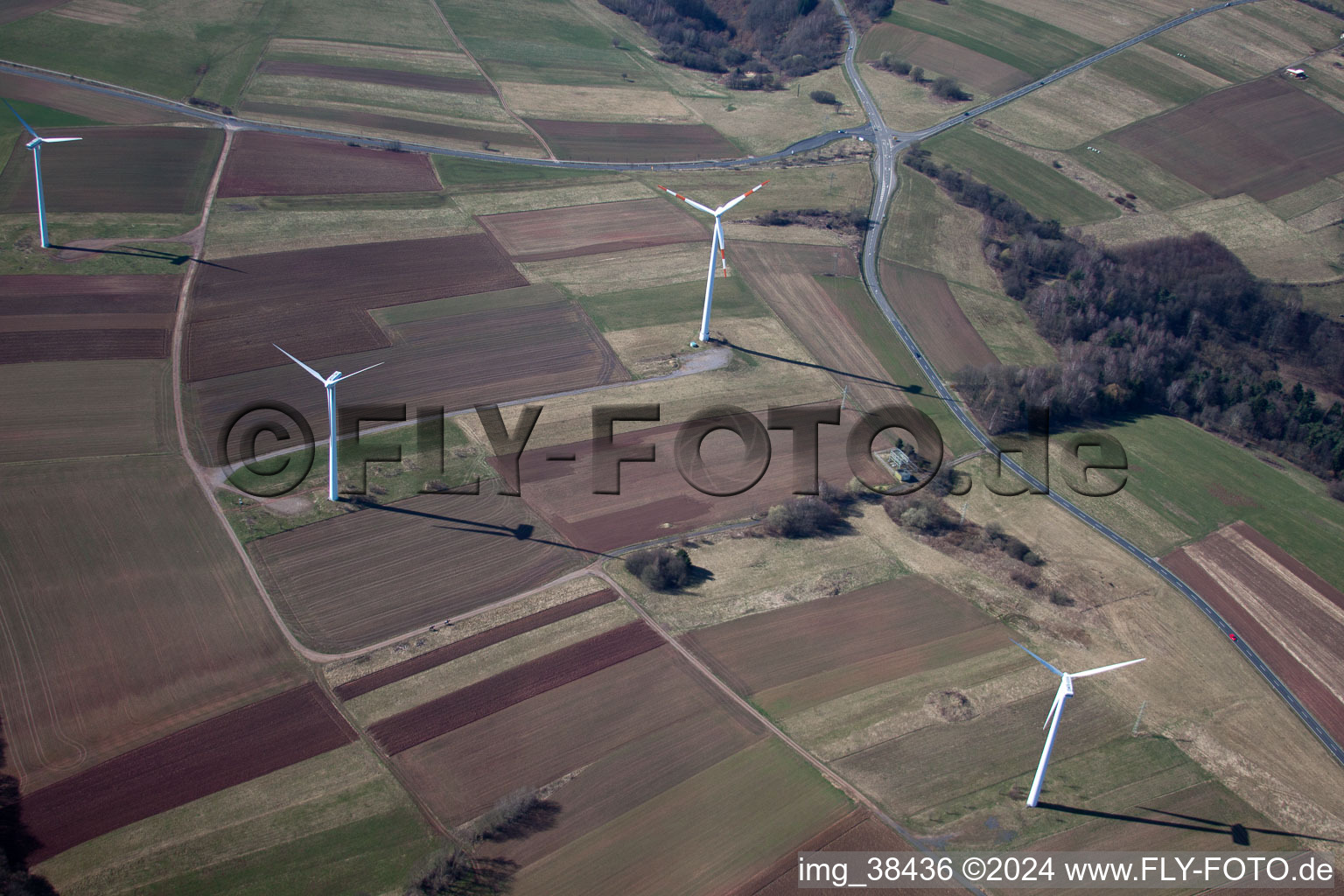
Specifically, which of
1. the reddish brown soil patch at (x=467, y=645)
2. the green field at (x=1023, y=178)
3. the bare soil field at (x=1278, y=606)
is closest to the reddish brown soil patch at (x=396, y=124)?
the green field at (x=1023, y=178)

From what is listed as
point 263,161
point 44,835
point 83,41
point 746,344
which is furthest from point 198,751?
point 83,41

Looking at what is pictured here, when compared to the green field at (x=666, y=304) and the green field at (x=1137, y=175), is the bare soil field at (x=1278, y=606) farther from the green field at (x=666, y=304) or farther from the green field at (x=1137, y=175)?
the green field at (x=1137, y=175)

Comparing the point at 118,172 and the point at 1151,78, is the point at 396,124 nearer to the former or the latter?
the point at 118,172

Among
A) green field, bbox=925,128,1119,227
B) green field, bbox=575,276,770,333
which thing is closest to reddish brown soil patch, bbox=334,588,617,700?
green field, bbox=575,276,770,333

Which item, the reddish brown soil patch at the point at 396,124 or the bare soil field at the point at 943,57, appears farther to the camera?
the bare soil field at the point at 943,57

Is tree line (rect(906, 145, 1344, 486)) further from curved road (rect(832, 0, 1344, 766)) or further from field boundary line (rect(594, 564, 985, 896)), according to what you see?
field boundary line (rect(594, 564, 985, 896))

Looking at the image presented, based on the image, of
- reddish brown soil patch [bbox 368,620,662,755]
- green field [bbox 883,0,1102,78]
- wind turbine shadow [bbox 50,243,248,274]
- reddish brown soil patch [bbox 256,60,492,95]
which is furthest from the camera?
green field [bbox 883,0,1102,78]

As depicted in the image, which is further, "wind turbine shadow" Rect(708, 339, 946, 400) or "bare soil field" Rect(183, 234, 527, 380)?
"wind turbine shadow" Rect(708, 339, 946, 400)
